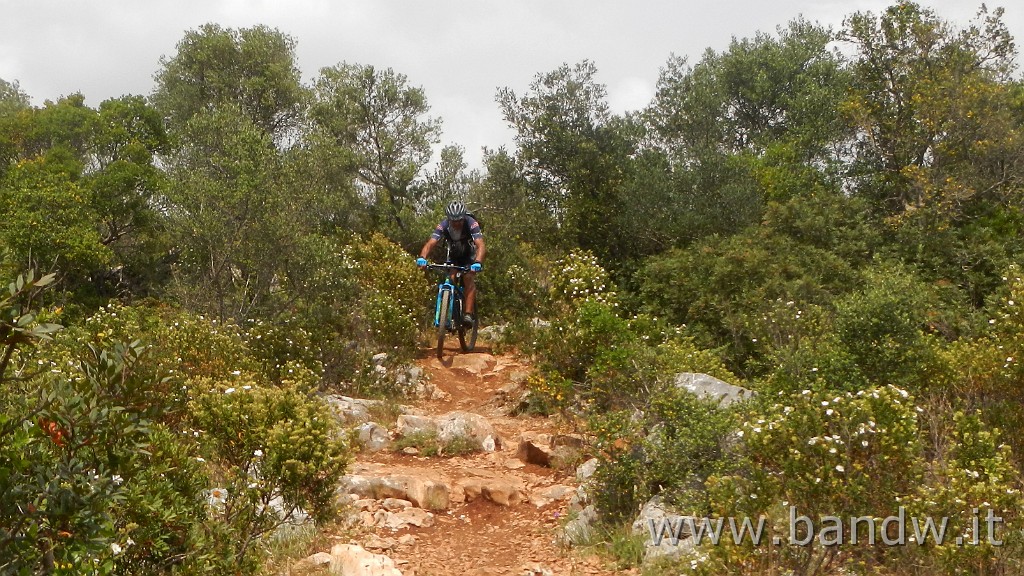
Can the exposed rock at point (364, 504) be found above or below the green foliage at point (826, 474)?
below

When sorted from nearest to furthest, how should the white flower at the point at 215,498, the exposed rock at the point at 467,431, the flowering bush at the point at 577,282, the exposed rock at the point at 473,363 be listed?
1. the white flower at the point at 215,498
2. the exposed rock at the point at 467,431
3. the exposed rock at the point at 473,363
4. the flowering bush at the point at 577,282

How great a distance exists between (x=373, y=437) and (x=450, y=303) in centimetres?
400

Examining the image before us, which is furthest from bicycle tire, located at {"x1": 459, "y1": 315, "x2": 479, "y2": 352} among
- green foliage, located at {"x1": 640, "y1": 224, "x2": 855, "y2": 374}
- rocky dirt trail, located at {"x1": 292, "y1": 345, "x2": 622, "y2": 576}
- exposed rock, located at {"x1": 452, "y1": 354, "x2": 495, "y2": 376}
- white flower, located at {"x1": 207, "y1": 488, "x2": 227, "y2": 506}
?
white flower, located at {"x1": 207, "y1": 488, "x2": 227, "y2": 506}

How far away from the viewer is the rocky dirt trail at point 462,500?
6.75 meters

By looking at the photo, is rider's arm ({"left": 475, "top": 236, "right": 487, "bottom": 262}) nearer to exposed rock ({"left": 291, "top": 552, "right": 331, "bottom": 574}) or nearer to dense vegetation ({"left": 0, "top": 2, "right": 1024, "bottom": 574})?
dense vegetation ({"left": 0, "top": 2, "right": 1024, "bottom": 574})

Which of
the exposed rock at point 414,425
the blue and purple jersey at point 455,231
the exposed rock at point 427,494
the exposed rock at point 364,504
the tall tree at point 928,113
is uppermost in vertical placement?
the tall tree at point 928,113

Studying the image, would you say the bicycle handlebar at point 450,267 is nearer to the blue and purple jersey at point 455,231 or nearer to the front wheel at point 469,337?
the blue and purple jersey at point 455,231

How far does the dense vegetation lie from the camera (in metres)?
5.02

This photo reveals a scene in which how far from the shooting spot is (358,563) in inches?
247

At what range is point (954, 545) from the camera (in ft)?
17.4

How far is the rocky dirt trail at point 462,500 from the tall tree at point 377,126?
432 inches

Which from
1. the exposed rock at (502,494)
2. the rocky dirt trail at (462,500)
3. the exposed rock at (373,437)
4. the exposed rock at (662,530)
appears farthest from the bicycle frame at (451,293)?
the exposed rock at (662,530)

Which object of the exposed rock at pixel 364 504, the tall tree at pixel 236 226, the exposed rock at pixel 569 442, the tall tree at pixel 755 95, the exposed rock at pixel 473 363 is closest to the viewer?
Result: the exposed rock at pixel 364 504

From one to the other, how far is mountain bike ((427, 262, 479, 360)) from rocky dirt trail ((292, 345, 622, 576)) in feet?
6.99
